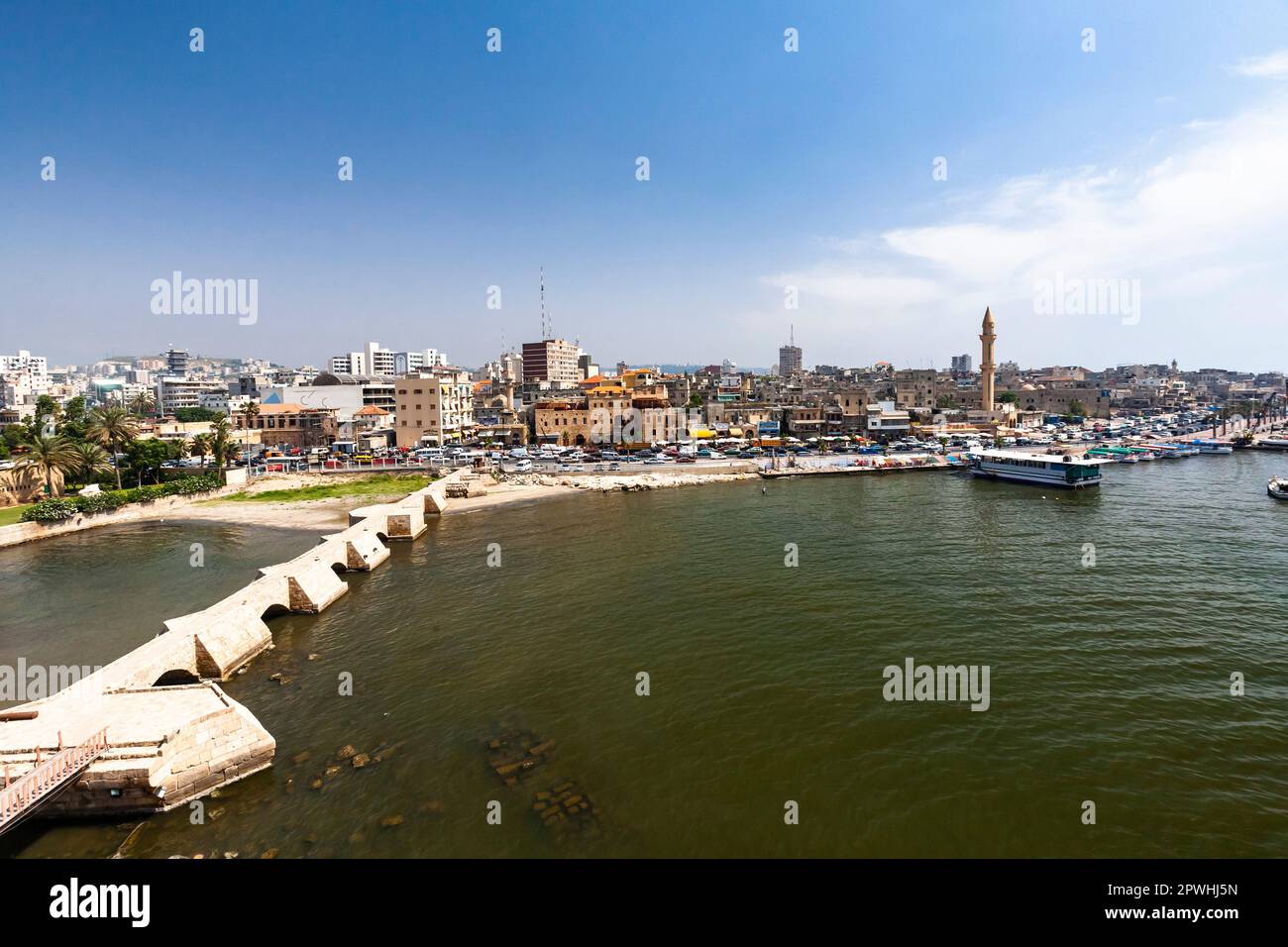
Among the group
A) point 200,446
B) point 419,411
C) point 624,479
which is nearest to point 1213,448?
point 624,479

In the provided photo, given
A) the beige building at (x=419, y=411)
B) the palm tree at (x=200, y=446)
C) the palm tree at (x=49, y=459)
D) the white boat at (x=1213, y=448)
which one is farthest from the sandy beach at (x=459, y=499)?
the white boat at (x=1213, y=448)

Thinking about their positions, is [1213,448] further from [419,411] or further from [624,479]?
[419,411]

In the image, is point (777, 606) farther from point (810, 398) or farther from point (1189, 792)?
point (810, 398)

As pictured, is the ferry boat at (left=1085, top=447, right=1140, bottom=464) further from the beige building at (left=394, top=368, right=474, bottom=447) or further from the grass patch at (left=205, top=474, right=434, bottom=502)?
the beige building at (left=394, top=368, right=474, bottom=447)

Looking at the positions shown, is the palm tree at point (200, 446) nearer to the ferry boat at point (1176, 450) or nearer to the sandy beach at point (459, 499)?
the sandy beach at point (459, 499)

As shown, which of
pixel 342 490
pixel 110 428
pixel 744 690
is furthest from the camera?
pixel 342 490

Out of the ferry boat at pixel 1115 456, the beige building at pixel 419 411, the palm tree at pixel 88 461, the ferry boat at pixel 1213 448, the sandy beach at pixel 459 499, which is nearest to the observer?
the sandy beach at pixel 459 499

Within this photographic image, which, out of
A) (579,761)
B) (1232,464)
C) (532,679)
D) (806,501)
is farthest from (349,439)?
(1232,464)
